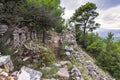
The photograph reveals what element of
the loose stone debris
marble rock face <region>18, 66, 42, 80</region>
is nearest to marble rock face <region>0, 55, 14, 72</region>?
marble rock face <region>18, 66, 42, 80</region>

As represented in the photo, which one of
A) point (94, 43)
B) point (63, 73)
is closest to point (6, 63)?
point (63, 73)

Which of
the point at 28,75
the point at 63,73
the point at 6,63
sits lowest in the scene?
the point at 63,73

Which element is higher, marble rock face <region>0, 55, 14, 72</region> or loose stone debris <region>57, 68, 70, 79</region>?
marble rock face <region>0, 55, 14, 72</region>

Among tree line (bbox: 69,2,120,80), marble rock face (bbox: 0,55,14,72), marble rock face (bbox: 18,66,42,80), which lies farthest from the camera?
tree line (bbox: 69,2,120,80)

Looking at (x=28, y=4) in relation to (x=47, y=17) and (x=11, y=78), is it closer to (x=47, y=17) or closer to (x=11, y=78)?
(x=47, y=17)

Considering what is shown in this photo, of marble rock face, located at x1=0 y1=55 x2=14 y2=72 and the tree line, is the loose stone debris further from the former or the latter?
the tree line

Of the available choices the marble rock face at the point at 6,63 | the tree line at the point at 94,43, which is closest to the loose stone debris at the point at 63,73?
the marble rock face at the point at 6,63

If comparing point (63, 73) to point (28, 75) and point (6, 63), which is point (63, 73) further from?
point (6, 63)

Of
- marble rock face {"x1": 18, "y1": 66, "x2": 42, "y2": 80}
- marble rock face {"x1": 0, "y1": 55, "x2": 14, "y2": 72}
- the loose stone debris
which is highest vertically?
marble rock face {"x1": 0, "y1": 55, "x2": 14, "y2": 72}

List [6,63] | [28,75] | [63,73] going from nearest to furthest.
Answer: [28,75], [6,63], [63,73]

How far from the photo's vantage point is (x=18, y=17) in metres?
17.1

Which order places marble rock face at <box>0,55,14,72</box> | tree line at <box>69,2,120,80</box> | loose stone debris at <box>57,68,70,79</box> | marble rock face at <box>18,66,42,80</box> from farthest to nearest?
tree line at <box>69,2,120,80</box>, loose stone debris at <box>57,68,70,79</box>, marble rock face at <box>0,55,14,72</box>, marble rock face at <box>18,66,42,80</box>

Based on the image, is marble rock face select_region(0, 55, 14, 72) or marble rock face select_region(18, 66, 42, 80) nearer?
marble rock face select_region(18, 66, 42, 80)

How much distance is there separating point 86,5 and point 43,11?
55.0 ft
